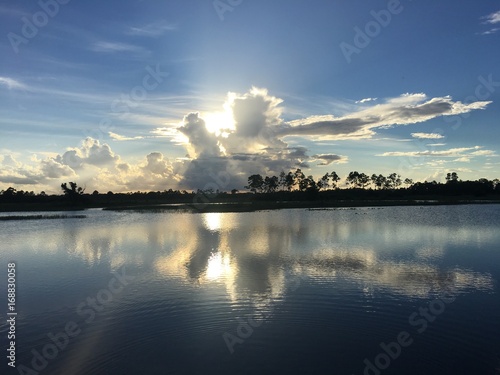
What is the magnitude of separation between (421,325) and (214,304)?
9422 mm

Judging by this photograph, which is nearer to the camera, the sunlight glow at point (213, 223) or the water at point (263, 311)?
the water at point (263, 311)

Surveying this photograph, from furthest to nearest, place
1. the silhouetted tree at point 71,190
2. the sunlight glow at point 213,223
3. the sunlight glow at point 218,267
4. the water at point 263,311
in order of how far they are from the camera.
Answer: the silhouetted tree at point 71,190
the sunlight glow at point 213,223
the sunlight glow at point 218,267
the water at point 263,311
